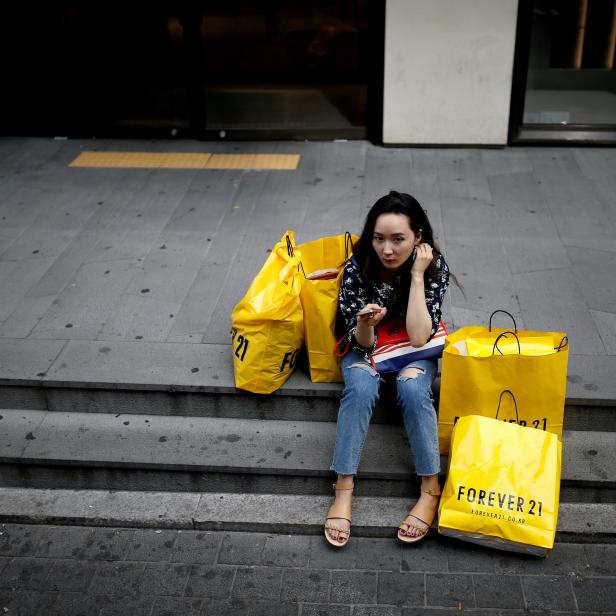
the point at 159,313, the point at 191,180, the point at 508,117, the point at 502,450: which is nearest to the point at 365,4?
the point at 508,117

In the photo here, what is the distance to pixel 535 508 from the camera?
137 inches

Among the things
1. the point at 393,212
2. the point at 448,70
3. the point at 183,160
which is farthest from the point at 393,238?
the point at 183,160

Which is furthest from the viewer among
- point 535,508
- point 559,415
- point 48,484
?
point 48,484

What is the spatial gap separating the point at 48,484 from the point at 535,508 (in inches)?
93.4

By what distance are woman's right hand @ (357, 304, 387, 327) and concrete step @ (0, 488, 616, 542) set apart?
3.02ft

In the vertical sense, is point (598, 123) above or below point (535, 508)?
above

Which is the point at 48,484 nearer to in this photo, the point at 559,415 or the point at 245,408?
the point at 245,408

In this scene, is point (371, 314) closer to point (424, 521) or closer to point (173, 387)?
point (424, 521)

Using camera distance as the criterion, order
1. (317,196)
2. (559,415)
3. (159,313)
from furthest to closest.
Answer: (317,196), (159,313), (559,415)

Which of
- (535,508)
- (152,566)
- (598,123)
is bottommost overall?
(152,566)

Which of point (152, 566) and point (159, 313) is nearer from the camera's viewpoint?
point (152, 566)

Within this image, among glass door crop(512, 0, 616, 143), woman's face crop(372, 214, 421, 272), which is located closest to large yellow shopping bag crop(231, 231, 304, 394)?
woman's face crop(372, 214, 421, 272)

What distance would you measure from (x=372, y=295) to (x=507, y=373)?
0.70 metres

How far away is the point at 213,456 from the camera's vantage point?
3990mm
